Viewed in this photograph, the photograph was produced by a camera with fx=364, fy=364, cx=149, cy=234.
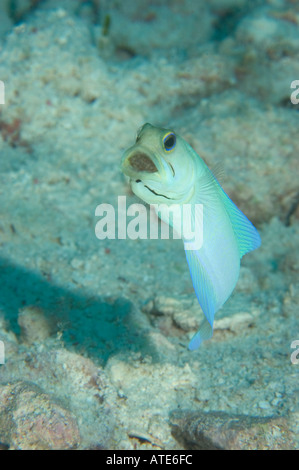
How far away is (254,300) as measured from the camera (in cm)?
342

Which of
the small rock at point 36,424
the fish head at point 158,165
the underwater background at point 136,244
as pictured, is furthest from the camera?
the underwater background at point 136,244

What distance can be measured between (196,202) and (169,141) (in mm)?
354

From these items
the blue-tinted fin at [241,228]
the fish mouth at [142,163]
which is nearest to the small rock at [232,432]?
the blue-tinted fin at [241,228]

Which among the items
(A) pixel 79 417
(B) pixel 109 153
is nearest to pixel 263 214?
(B) pixel 109 153

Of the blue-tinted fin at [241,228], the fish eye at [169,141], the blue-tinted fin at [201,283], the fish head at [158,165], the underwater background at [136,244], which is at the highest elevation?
the fish eye at [169,141]

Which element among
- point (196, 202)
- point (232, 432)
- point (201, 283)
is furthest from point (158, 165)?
point (232, 432)

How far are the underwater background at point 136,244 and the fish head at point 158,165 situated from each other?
0.26m

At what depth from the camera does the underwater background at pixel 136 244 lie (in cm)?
228

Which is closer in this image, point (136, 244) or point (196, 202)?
point (196, 202)

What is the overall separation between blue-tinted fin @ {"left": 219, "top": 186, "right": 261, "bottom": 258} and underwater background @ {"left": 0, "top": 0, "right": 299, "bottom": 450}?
51 cm

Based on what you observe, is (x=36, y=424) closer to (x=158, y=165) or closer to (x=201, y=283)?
(x=201, y=283)

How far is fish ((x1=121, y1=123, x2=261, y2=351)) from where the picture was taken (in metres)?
1.53

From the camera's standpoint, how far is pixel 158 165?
153 centimetres

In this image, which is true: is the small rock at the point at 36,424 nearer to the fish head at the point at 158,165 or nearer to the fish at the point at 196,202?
the fish at the point at 196,202
